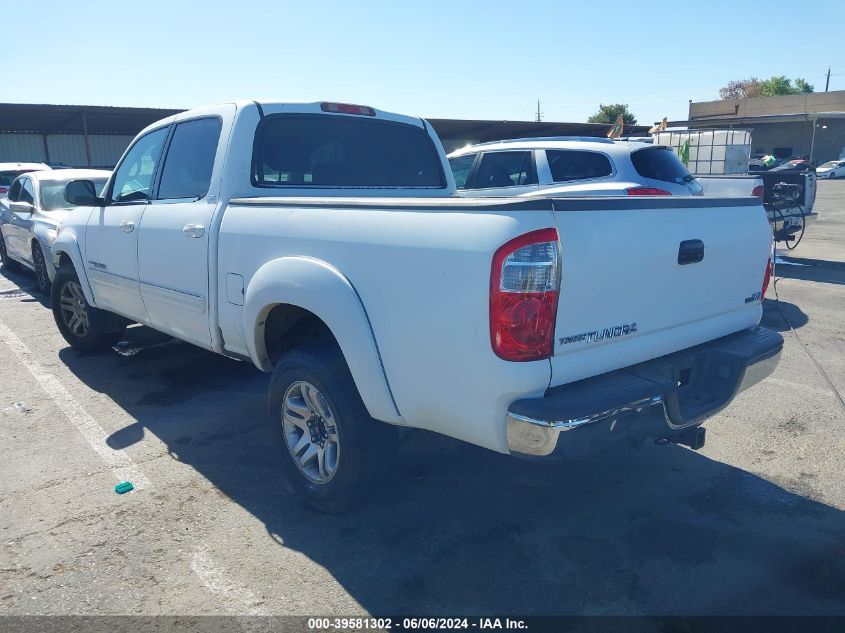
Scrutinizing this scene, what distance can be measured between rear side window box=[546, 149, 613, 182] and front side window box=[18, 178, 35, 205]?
7174mm

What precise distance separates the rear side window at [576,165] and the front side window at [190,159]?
Result: 4908mm

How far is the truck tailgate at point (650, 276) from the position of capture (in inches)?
107

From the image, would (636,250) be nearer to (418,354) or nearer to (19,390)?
(418,354)

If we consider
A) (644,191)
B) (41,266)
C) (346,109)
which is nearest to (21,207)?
(41,266)

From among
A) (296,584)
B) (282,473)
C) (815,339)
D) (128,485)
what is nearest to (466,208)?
(296,584)

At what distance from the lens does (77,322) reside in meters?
6.59

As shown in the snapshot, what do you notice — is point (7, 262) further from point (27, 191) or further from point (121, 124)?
point (121, 124)

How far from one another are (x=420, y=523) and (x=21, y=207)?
340 inches

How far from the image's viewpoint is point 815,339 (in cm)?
688

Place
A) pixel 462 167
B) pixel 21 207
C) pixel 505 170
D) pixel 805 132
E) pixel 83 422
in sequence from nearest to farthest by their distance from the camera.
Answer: pixel 83 422
pixel 505 170
pixel 21 207
pixel 462 167
pixel 805 132

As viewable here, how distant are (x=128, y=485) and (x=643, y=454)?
10.3 feet

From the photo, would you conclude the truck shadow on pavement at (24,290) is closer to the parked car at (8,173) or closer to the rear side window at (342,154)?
the parked car at (8,173)

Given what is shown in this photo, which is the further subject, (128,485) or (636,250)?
(128,485)

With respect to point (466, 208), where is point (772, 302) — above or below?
below
